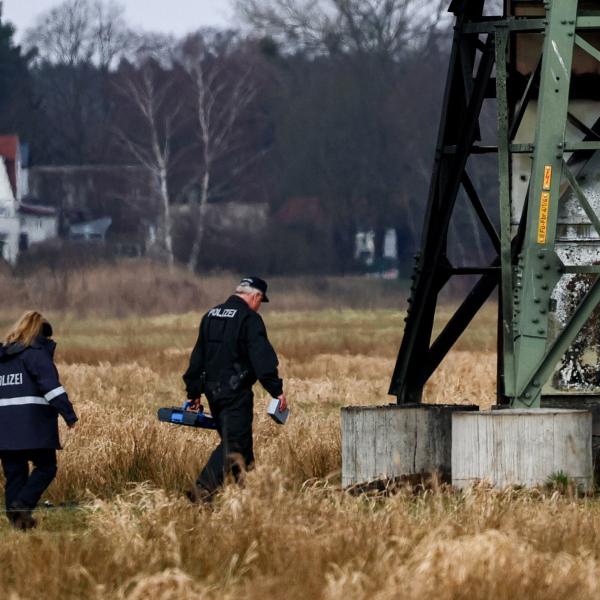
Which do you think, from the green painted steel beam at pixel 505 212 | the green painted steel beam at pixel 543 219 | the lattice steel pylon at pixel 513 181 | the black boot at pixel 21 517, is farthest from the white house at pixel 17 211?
the black boot at pixel 21 517

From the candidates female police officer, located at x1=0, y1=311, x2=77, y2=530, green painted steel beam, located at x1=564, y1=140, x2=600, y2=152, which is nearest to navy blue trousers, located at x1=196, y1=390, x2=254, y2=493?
female police officer, located at x1=0, y1=311, x2=77, y2=530

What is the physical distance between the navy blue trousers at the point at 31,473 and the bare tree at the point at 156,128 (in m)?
59.3

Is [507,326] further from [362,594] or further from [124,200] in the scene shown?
[124,200]

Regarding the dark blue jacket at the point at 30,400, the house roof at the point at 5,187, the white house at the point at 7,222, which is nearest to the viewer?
the dark blue jacket at the point at 30,400

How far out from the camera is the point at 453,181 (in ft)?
48.0

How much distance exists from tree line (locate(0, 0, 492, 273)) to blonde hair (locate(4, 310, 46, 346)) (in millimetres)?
55789

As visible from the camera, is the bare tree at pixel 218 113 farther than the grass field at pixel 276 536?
Yes

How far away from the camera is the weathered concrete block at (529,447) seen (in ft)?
40.3

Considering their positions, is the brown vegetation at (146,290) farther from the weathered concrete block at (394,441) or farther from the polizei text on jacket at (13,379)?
the polizei text on jacket at (13,379)

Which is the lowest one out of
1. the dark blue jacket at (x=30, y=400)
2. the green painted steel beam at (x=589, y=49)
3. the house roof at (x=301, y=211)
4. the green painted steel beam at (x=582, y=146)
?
the dark blue jacket at (x=30, y=400)

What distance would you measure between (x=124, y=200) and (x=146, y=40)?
42.2ft

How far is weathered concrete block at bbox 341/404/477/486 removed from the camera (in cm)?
1391

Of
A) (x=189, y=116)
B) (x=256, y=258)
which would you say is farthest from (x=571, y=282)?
(x=189, y=116)

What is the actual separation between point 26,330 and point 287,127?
63861 millimetres
